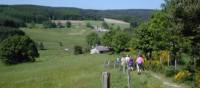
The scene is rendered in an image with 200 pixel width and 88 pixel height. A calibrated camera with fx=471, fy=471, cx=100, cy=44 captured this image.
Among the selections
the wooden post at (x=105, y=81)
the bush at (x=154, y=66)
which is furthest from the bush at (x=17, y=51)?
the wooden post at (x=105, y=81)

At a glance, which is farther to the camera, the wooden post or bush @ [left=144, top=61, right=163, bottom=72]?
bush @ [left=144, top=61, right=163, bottom=72]

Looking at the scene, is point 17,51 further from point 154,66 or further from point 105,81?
point 105,81

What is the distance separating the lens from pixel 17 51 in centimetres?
12119

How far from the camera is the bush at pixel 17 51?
120 m

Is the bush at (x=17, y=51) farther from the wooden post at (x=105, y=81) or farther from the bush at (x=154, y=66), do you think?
the wooden post at (x=105, y=81)

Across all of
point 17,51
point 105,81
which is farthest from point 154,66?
point 17,51

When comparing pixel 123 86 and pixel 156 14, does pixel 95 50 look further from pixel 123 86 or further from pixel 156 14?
pixel 123 86

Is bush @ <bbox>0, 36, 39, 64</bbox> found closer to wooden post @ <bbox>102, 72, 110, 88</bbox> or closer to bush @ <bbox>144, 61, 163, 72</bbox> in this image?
bush @ <bbox>144, 61, 163, 72</bbox>

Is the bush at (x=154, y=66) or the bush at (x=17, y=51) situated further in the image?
the bush at (x=17, y=51)

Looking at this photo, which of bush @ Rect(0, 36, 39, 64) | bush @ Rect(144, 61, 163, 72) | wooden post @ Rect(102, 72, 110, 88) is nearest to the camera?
wooden post @ Rect(102, 72, 110, 88)

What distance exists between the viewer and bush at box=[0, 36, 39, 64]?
4707 inches

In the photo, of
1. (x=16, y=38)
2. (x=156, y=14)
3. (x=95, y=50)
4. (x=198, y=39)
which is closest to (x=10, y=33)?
(x=95, y=50)

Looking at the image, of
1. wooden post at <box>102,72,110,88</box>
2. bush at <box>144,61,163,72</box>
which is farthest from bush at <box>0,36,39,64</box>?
wooden post at <box>102,72,110,88</box>

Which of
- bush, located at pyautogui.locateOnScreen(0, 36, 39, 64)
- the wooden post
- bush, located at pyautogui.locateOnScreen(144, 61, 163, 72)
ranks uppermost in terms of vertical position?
the wooden post
